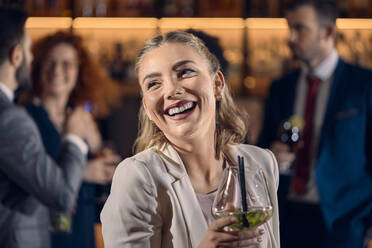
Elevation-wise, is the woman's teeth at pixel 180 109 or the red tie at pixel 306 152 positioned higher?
the woman's teeth at pixel 180 109

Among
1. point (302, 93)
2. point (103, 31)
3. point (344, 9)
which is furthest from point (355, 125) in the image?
point (103, 31)

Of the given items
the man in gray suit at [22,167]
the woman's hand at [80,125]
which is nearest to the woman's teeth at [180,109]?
the man in gray suit at [22,167]

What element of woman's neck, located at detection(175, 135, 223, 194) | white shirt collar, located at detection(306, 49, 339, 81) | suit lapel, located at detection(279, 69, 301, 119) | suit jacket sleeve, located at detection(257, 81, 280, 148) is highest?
woman's neck, located at detection(175, 135, 223, 194)

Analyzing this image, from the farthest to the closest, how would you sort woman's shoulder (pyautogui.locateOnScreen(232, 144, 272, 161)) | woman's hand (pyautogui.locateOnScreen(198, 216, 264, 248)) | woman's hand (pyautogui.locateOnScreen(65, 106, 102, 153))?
woman's hand (pyautogui.locateOnScreen(65, 106, 102, 153)), woman's shoulder (pyautogui.locateOnScreen(232, 144, 272, 161)), woman's hand (pyautogui.locateOnScreen(198, 216, 264, 248))

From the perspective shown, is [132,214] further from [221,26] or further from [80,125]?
[221,26]

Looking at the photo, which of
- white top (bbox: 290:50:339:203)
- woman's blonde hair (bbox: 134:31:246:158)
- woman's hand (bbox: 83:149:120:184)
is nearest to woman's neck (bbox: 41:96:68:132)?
woman's hand (bbox: 83:149:120:184)

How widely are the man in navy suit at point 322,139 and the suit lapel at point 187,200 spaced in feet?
4.78

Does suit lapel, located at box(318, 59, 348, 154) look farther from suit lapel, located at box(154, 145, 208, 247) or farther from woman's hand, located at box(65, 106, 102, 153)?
suit lapel, located at box(154, 145, 208, 247)

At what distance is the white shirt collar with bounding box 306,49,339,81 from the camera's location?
2.86 m

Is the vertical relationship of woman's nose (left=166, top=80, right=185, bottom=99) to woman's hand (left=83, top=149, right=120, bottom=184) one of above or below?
above

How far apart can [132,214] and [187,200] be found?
11cm

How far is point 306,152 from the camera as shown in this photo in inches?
107

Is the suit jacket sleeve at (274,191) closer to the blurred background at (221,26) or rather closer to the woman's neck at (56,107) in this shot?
the woman's neck at (56,107)

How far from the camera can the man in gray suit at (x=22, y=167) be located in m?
1.94
